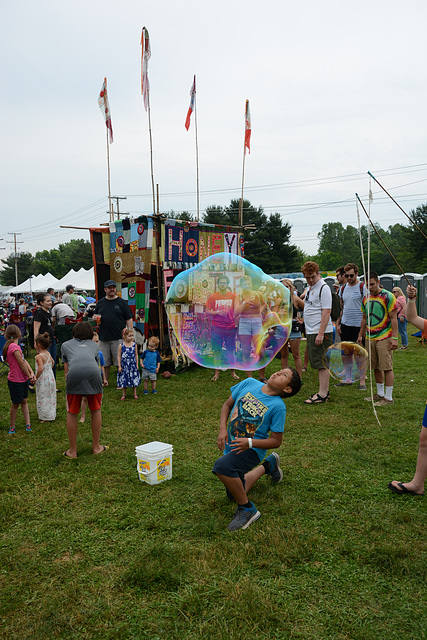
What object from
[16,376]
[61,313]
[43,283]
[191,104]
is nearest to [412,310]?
[16,376]

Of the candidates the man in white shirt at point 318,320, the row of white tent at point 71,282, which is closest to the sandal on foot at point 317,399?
the man in white shirt at point 318,320

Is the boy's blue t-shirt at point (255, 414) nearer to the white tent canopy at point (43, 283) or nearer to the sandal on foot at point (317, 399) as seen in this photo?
the sandal on foot at point (317, 399)

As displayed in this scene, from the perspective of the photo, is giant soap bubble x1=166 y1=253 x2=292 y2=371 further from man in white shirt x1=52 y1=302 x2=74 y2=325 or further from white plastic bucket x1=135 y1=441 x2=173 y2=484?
man in white shirt x1=52 y1=302 x2=74 y2=325

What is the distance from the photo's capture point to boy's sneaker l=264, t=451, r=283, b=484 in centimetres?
397

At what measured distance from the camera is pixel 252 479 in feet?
12.1

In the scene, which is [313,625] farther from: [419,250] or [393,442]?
[419,250]

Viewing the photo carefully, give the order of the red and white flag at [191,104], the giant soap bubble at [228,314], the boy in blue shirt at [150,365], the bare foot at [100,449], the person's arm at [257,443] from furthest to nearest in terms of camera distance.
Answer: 1. the red and white flag at [191,104]
2. the boy in blue shirt at [150,365]
3. the bare foot at [100,449]
4. the giant soap bubble at [228,314]
5. the person's arm at [257,443]

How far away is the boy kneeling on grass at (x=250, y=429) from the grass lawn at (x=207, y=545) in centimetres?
23

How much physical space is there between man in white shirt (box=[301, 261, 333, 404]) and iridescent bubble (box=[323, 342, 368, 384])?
0.17 meters

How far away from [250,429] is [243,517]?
66 centimetres

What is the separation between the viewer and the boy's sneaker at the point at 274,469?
3967 millimetres

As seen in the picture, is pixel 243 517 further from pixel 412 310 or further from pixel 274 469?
pixel 412 310

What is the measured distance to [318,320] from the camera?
6.68m

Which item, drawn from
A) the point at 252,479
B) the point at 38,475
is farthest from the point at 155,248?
the point at 252,479
